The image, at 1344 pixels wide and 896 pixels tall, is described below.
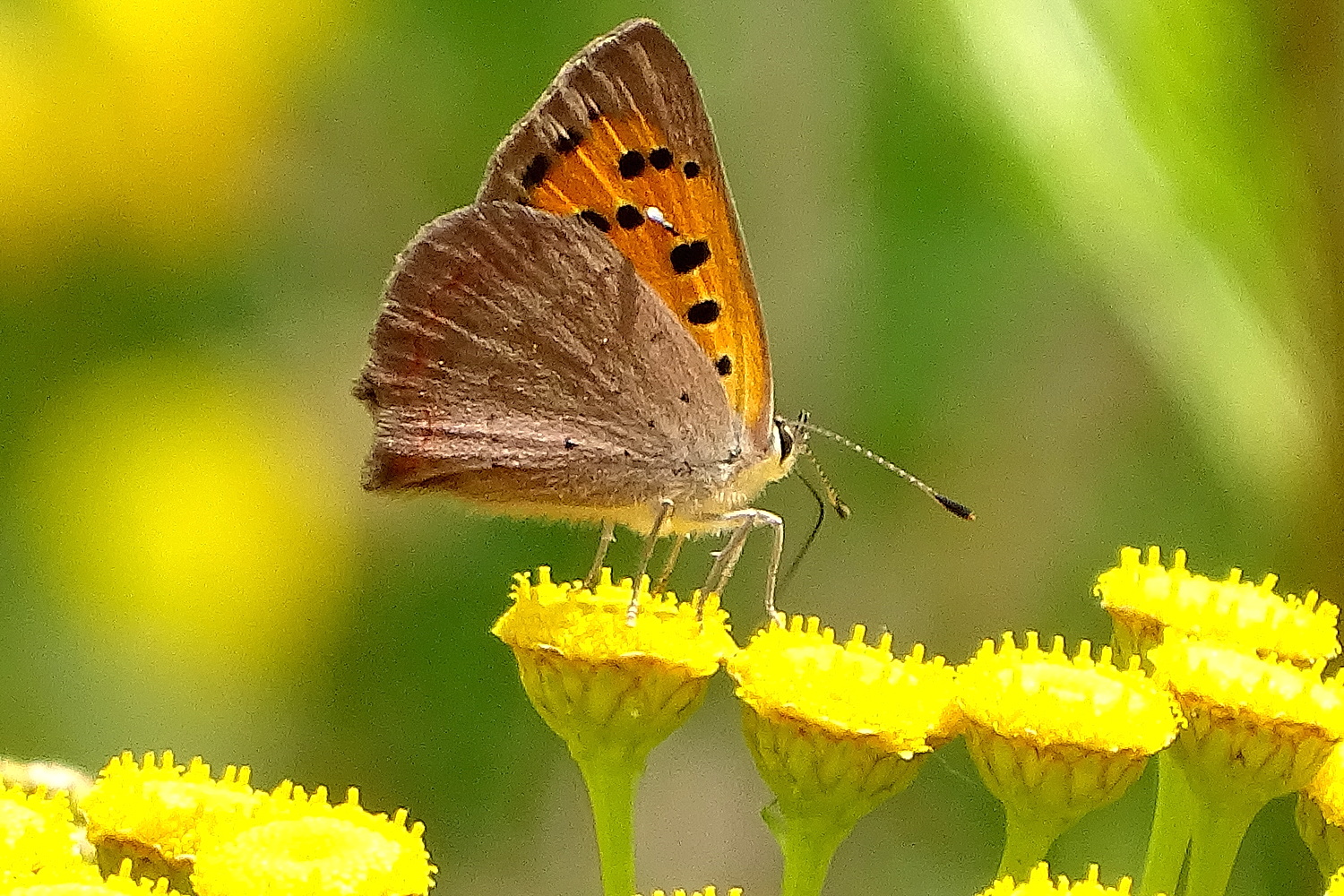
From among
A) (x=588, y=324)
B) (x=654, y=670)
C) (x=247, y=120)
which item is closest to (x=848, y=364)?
(x=247, y=120)

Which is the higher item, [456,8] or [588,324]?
[456,8]

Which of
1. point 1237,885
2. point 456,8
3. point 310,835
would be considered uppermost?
point 456,8

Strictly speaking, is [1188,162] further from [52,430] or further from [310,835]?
[52,430]

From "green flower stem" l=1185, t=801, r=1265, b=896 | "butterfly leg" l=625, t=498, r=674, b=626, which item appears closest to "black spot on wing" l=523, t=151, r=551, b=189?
"butterfly leg" l=625, t=498, r=674, b=626

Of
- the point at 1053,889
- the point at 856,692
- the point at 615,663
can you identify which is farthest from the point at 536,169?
the point at 1053,889

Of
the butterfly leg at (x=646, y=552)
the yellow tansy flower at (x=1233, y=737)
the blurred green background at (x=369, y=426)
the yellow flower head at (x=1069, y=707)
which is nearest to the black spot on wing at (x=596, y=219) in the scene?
the butterfly leg at (x=646, y=552)

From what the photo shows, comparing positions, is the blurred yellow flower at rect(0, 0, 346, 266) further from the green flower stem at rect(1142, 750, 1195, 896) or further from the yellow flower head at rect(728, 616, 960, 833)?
the green flower stem at rect(1142, 750, 1195, 896)

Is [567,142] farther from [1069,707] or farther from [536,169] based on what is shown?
[1069,707]
